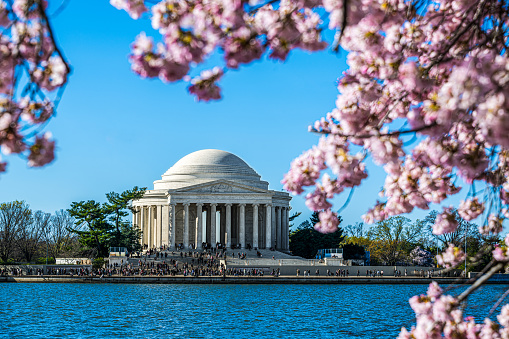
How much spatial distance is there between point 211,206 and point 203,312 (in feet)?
208

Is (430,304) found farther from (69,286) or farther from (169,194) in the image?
(169,194)

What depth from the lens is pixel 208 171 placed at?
115375 mm

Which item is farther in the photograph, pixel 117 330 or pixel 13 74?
pixel 117 330

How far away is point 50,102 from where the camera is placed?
7637mm

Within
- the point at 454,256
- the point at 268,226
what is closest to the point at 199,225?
the point at 268,226

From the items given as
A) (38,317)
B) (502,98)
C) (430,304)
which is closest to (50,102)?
(502,98)

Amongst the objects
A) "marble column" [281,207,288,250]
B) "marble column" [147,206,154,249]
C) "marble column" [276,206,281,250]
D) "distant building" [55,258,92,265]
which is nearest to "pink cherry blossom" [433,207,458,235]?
"distant building" [55,258,92,265]

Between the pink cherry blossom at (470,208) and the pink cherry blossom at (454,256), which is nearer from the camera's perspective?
the pink cherry blossom at (454,256)

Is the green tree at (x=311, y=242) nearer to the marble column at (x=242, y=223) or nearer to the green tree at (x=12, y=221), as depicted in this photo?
the marble column at (x=242, y=223)

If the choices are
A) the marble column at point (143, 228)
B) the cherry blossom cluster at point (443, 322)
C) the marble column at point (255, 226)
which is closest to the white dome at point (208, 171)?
the marble column at point (143, 228)

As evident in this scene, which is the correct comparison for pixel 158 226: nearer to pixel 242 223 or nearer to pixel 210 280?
pixel 242 223

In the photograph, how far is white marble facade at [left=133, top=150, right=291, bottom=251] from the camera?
107 metres

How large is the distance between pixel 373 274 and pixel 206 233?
129ft

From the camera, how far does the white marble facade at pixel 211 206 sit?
10681cm
